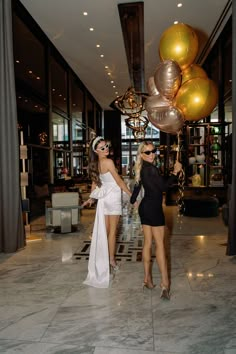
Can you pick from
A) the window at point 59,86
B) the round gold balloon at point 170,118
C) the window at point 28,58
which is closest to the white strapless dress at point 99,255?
the round gold balloon at point 170,118

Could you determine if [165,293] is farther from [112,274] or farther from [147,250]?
[112,274]

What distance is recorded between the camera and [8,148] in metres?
4.28

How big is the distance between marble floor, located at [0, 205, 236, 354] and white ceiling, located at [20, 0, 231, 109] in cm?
532

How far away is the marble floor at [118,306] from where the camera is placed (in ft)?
6.75

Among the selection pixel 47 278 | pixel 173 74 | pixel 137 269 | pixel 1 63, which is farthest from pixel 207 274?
pixel 1 63

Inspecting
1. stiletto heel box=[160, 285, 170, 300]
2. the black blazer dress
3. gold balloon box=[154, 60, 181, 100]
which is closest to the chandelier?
gold balloon box=[154, 60, 181, 100]

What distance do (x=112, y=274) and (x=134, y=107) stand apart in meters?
5.13

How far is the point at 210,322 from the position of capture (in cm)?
231

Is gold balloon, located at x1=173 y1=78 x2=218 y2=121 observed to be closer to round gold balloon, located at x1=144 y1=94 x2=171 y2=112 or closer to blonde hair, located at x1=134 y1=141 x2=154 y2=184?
round gold balloon, located at x1=144 y1=94 x2=171 y2=112

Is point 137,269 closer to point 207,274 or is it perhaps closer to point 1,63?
point 207,274

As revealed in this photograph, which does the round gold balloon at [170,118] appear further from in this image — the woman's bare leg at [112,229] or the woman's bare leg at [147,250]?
the woman's bare leg at [147,250]

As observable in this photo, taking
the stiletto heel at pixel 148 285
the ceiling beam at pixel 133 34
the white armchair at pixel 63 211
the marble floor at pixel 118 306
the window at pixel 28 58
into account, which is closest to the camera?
the marble floor at pixel 118 306

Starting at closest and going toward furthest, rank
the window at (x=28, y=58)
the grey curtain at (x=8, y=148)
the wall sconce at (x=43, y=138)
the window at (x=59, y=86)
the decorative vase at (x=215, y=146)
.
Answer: the grey curtain at (x=8, y=148), the window at (x=28, y=58), the decorative vase at (x=215, y=146), the wall sconce at (x=43, y=138), the window at (x=59, y=86)

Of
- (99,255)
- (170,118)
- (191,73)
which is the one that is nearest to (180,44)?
(191,73)
